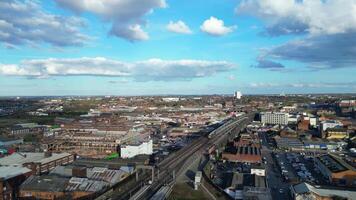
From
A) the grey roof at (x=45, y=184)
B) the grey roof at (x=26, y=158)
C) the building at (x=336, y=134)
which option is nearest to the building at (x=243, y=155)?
the grey roof at (x=26, y=158)

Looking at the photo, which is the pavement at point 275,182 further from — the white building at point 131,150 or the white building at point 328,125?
the white building at point 328,125

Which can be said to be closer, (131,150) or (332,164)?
(332,164)

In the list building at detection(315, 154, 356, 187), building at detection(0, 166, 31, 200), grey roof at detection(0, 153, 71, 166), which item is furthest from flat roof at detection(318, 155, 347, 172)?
grey roof at detection(0, 153, 71, 166)

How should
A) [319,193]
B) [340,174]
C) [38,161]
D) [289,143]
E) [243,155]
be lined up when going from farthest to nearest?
[289,143]
[243,155]
[38,161]
[340,174]
[319,193]

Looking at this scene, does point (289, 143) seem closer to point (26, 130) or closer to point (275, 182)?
point (275, 182)

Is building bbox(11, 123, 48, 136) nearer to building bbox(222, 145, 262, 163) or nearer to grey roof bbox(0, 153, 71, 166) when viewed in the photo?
grey roof bbox(0, 153, 71, 166)

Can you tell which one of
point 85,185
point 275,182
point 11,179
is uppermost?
point 11,179

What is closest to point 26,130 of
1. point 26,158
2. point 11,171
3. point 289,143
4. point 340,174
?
point 26,158

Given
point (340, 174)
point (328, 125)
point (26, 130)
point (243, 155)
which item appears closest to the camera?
point (340, 174)
